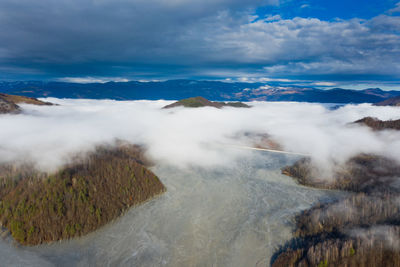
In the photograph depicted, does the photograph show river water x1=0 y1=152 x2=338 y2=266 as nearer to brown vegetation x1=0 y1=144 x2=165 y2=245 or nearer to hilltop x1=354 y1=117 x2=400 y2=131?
brown vegetation x1=0 y1=144 x2=165 y2=245

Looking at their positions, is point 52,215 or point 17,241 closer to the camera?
point 17,241

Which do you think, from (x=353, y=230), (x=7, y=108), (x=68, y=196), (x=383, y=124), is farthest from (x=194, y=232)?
(x=7, y=108)

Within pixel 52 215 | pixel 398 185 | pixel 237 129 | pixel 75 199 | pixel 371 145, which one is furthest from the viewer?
pixel 237 129

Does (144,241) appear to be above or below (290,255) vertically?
below

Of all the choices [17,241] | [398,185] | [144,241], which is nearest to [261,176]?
[398,185]

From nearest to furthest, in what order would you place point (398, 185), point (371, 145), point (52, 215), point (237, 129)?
point (52, 215)
point (398, 185)
point (371, 145)
point (237, 129)

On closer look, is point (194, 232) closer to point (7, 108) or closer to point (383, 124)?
point (383, 124)

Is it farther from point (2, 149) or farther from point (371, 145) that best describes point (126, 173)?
point (371, 145)

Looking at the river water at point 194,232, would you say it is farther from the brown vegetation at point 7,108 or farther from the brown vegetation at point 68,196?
the brown vegetation at point 7,108
